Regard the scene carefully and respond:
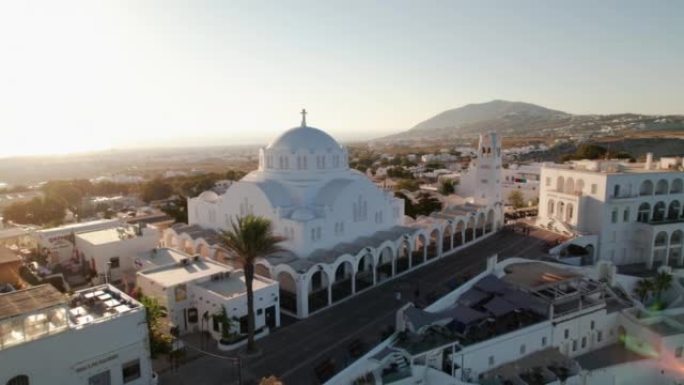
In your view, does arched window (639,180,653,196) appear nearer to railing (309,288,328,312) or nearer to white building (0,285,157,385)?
railing (309,288,328,312)

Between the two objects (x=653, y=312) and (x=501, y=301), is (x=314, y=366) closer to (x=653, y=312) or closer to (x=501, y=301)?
(x=501, y=301)

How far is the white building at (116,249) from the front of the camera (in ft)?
115

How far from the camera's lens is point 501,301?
28.0m

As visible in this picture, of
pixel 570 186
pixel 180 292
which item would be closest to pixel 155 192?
pixel 180 292

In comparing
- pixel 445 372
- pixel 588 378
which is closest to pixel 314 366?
pixel 445 372

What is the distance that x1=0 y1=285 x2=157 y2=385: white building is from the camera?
17656 millimetres

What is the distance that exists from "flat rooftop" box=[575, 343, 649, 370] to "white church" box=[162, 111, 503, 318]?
14.0 meters

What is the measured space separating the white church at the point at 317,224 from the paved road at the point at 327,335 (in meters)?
1.46

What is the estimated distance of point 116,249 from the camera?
3544cm

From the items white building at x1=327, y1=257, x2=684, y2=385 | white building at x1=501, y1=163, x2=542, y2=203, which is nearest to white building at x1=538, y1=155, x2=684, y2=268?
white building at x1=327, y1=257, x2=684, y2=385

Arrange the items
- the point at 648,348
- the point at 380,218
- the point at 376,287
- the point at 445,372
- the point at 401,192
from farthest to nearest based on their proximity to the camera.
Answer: the point at 401,192, the point at 380,218, the point at 376,287, the point at 648,348, the point at 445,372

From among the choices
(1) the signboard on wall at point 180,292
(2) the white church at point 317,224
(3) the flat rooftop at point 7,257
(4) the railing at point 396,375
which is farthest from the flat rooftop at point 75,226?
(4) the railing at point 396,375

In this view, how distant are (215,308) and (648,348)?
27854mm

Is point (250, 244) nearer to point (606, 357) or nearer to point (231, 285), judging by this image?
point (231, 285)
